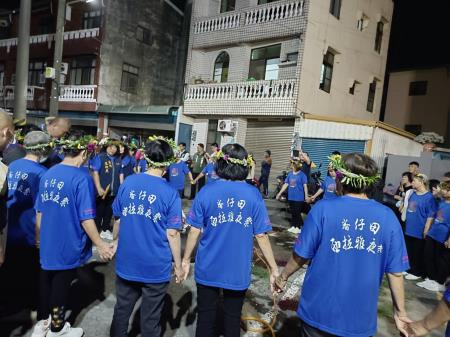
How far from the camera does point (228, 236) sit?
3012mm

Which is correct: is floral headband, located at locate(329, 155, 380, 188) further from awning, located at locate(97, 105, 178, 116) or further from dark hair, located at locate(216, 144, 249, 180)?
awning, located at locate(97, 105, 178, 116)

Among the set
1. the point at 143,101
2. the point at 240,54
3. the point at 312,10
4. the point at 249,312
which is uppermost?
the point at 312,10

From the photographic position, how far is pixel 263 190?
14.0m

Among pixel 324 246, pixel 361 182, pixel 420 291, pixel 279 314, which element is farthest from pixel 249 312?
pixel 420 291

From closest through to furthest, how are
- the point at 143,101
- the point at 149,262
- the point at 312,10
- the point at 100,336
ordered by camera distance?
the point at 149,262 → the point at 100,336 → the point at 312,10 → the point at 143,101

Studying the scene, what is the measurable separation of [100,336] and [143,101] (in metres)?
19.0

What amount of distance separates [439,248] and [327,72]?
11142mm

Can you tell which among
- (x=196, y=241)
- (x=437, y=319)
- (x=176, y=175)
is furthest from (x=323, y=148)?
(x=437, y=319)

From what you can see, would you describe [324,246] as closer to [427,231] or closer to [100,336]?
[100,336]

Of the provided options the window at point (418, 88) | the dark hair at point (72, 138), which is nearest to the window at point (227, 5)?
the window at point (418, 88)

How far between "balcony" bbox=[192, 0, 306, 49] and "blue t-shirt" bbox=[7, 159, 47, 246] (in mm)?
12710

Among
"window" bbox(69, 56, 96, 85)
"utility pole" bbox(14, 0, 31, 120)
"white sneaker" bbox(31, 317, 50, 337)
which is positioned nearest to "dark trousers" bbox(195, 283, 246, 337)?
"white sneaker" bbox(31, 317, 50, 337)

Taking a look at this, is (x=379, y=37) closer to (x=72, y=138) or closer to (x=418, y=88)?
(x=418, y=88)

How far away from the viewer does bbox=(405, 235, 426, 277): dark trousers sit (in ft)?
20.7
